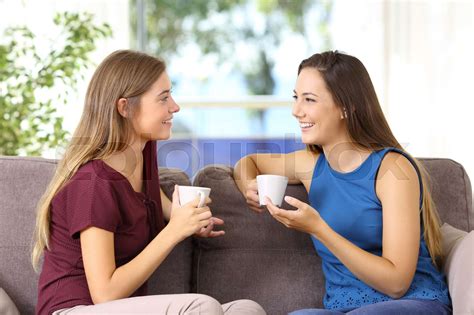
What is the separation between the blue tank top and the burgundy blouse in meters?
0.56

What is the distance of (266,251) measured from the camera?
2.25m

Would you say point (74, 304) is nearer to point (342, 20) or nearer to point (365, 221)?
point (365, 221)

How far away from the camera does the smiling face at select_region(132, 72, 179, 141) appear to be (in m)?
2.05

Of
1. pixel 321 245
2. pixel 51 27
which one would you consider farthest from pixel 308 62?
pixel 51 27

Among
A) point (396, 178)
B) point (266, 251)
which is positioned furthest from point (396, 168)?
point (266, 251)

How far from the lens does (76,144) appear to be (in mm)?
2004

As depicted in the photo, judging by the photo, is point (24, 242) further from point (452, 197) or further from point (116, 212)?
point (452, 197)

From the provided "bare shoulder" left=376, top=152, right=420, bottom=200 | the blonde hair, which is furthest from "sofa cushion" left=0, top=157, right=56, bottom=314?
"bare shoulder" left=376, top=152, right=420, bottom=200

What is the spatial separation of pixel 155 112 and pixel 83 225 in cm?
42

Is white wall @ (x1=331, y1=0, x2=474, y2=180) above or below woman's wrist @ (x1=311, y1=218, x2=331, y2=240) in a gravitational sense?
above

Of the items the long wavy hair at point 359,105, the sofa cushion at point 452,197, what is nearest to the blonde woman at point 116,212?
the long wavy hair at point 359,105

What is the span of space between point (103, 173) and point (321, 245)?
695 millimetres

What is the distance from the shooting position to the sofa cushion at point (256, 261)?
220 centimetres

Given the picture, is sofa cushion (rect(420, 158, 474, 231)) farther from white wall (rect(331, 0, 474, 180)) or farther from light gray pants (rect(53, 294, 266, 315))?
white wall (rect(331, 0, 474, 180))
